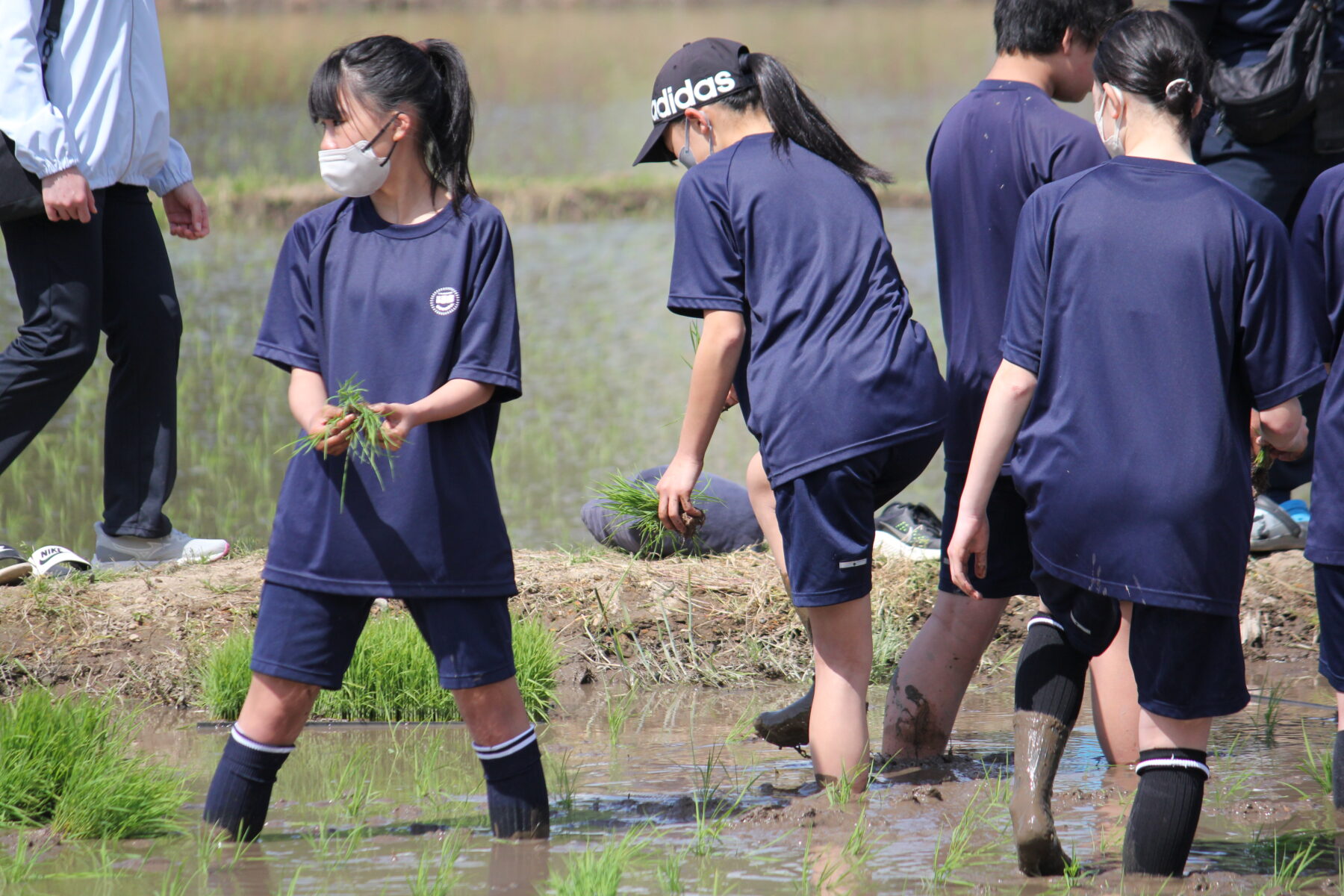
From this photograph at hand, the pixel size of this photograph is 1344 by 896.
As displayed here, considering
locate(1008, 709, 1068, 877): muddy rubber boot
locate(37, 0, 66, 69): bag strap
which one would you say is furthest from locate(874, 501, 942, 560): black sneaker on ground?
locate(37, 0, 66, 69): bag strap

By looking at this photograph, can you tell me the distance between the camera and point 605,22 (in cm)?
2927

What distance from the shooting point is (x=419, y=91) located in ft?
9.45

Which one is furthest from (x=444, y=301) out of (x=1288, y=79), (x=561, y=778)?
(x=1288, y=79)

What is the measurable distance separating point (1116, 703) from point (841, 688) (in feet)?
2.25

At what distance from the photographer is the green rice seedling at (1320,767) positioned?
3096 mm

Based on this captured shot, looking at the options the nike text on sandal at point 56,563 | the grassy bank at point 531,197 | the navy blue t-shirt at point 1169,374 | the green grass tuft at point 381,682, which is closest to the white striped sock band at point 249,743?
the green grass tuft at point 381,682

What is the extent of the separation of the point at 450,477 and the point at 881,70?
21009 mm

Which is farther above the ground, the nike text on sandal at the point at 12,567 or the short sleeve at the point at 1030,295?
the short sleeve at the point at 1030,295

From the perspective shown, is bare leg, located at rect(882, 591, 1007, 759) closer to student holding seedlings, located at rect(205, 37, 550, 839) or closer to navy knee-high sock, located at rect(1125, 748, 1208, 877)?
navy knee-high sock, located at rect(1125, 748, 1208, 877)

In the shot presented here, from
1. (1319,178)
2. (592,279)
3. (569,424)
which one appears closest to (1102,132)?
(1319,178)

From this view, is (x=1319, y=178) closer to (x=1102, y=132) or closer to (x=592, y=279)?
(x=1102, y=132)

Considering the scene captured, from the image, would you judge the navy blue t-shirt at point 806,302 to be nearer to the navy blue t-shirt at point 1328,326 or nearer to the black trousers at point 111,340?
the navy blue t-shirt at point 1328,326

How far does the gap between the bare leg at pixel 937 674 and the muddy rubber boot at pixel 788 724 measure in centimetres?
19

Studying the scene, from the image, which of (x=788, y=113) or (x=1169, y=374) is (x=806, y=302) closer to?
(x=788, y=113)
